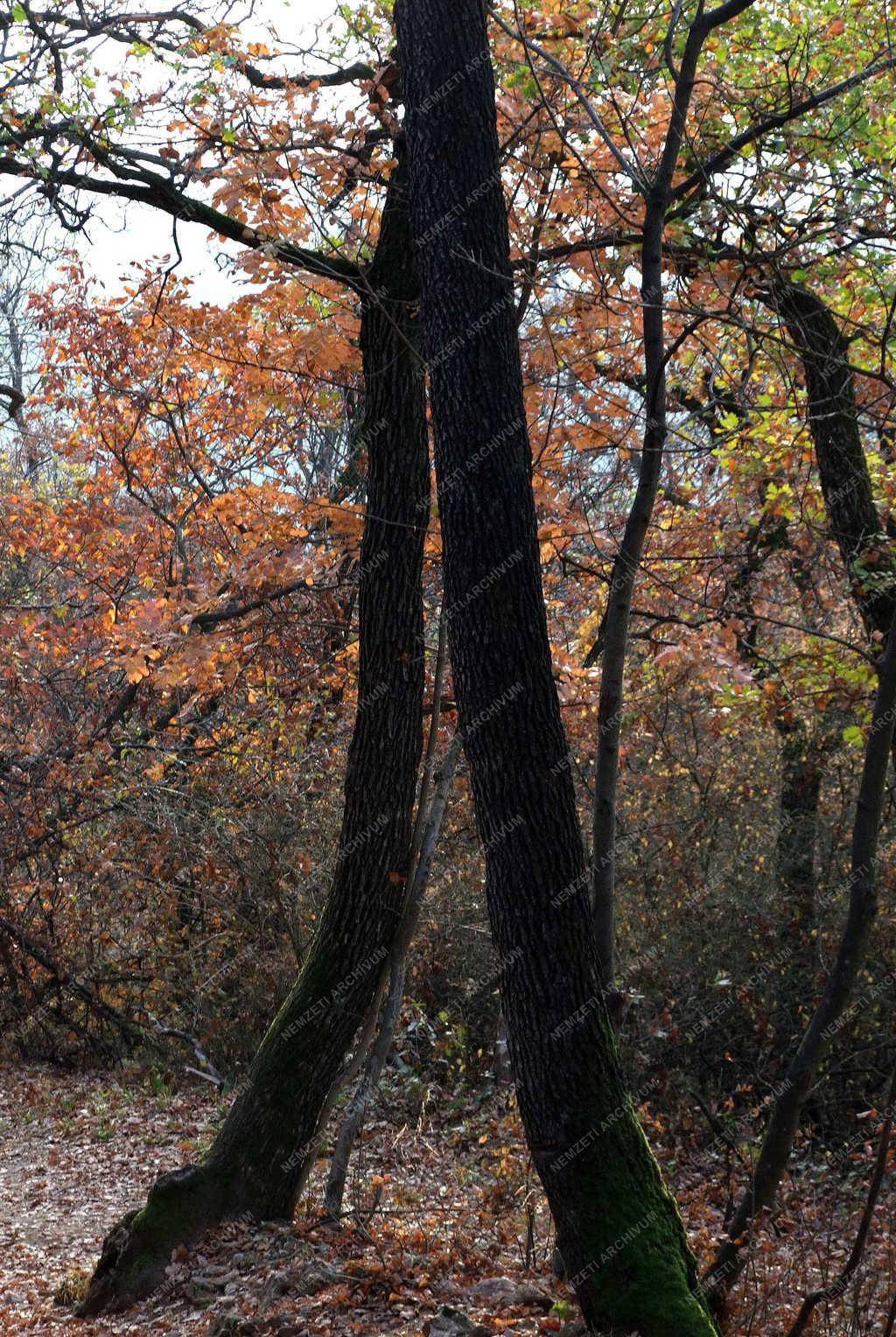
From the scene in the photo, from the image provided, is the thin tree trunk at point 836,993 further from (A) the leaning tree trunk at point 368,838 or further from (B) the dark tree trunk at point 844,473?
(B) the dark tree trunk at point 844,473

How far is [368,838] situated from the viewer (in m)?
6.24

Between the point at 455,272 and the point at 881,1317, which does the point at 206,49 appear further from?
the point at 881,1317

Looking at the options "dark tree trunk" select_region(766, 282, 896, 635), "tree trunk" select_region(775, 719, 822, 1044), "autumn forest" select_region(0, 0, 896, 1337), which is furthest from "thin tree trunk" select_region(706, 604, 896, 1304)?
"tree trunk" select_region(775, 719, 822, 1044)

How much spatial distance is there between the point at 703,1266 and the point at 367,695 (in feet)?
11.4

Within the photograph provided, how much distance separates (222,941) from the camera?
10.8 meters

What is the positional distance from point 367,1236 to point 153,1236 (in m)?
1.08

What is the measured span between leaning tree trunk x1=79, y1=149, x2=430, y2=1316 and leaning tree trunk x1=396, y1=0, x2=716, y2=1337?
1.34 meters

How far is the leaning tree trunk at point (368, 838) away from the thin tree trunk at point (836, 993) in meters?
2.13

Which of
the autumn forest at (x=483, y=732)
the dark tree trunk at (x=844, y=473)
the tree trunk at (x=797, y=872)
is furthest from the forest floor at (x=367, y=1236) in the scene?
the dark tree trunk at (x=844, y=473)

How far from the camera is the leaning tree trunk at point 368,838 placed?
6.10m

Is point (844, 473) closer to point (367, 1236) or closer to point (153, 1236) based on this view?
point (367, 1236)

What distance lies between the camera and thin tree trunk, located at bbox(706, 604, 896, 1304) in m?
4.92

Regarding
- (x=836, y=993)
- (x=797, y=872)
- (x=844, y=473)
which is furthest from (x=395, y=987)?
(x=797, y=872)

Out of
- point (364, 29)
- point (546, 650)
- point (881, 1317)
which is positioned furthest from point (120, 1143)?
point (364, 29)
